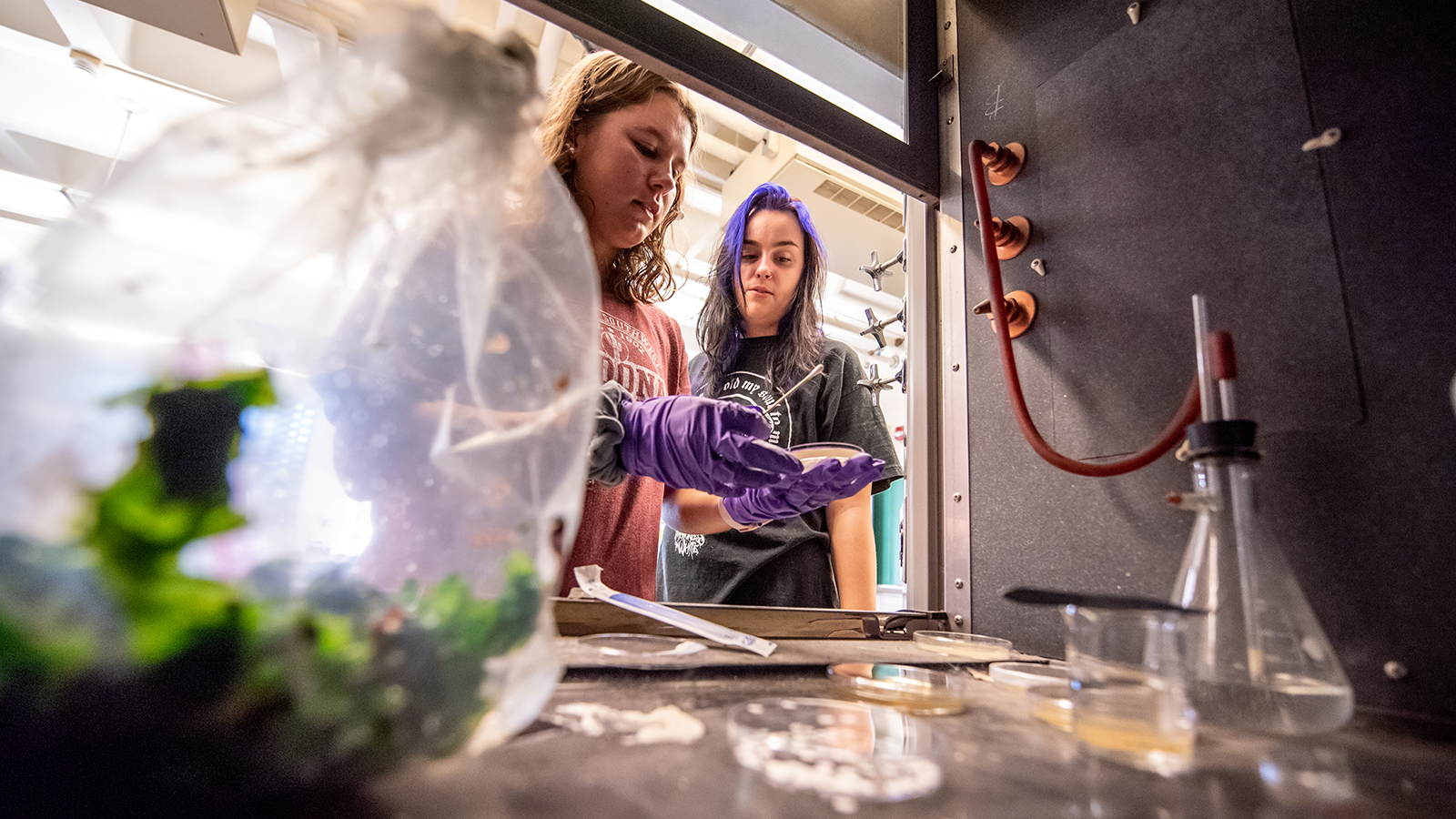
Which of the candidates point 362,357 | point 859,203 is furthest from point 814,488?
point 859,203

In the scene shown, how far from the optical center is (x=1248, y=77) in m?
0.73

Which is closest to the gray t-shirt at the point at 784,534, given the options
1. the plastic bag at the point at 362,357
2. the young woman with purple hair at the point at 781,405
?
the young woman with purple hair at the point at 781,405

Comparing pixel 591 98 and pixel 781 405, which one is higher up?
pixel 591 98

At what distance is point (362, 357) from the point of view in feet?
1.07

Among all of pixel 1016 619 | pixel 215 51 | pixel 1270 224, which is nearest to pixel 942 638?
pixel 1016 619

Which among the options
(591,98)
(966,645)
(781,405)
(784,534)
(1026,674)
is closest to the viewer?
(1026,674)

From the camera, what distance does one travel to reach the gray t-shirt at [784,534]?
1.49m

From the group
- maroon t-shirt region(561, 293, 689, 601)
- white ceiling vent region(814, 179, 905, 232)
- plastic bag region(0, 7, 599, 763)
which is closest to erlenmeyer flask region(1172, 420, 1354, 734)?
plastic bag region(0, 7, 599, 763)

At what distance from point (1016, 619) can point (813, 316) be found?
1067 millimetres

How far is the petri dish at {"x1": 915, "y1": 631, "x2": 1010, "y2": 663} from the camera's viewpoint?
75 centimetres

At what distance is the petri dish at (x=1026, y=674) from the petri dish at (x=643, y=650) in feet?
0.98

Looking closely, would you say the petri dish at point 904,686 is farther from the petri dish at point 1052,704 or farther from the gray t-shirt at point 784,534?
the gray t-shirt at point 784,534

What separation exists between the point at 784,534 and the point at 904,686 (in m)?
0.98

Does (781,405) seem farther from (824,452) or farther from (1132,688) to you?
(1132,688)
